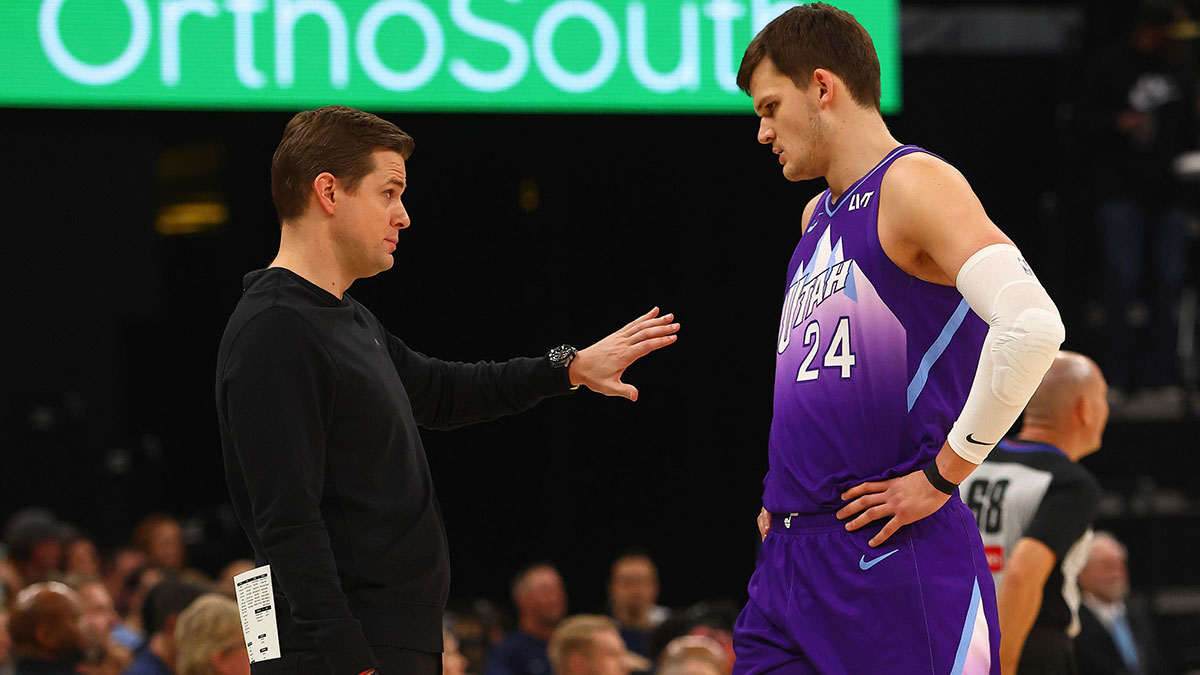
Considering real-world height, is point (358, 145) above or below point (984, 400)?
above

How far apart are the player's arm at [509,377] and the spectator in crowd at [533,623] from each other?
504 cm

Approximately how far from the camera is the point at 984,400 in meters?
2.51

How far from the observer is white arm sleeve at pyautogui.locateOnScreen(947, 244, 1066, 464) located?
97.5 inches

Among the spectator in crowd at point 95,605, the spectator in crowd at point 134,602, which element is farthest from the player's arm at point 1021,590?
the spectator in crowd at point 134,602

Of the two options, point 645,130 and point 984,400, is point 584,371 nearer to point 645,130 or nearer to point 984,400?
point 984,400

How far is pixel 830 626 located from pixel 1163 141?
7.39m

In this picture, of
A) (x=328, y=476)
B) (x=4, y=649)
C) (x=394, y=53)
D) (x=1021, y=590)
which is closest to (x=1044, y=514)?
(x=1021, y=590)

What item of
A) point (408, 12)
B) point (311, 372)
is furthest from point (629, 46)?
point (311, 372)

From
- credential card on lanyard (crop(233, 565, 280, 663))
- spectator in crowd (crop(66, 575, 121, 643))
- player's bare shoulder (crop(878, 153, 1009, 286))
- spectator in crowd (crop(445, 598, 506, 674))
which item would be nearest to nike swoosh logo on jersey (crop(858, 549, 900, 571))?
player's bare shoulder (crop(878, 153, 1009, 286))

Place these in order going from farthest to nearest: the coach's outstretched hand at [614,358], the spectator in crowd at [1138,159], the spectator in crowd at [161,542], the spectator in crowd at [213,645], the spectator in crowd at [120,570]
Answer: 1. the spectator in crowd at [161,542]
2. the spectator in crowd at [1138,159]
3. the spectator in crowd at [120,570]
4. the spectator in crowd at [213,645]
5. the coach's outstretched hand at [614,358]

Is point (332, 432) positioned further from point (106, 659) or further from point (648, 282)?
point (648, 282)

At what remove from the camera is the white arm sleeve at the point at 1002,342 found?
248cm

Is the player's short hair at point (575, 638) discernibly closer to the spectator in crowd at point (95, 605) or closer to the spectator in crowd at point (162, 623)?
the spectator in crowd at point (162, 623)

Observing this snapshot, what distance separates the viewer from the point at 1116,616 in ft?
27.3
